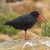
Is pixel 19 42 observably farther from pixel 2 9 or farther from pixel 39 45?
pixel 2 9

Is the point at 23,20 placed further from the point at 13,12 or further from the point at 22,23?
the point at 13,12

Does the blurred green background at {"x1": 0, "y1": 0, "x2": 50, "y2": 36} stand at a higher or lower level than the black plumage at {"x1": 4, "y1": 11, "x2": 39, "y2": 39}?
lower

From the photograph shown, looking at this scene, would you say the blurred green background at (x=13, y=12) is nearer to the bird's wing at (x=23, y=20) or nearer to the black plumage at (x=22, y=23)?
the bird's wing at (x=23, y=20)

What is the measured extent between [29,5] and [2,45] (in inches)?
699

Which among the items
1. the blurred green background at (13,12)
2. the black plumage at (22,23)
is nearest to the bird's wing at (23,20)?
the black plumage at (22,23)

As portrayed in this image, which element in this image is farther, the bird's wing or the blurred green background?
the blurred green background

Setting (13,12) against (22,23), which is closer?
(22,23)

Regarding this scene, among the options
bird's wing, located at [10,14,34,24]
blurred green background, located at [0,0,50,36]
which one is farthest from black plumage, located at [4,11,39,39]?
blurred green background, located at [0,0,50,36]

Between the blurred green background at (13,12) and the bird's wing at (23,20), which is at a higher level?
the bird's wing at (23,20)

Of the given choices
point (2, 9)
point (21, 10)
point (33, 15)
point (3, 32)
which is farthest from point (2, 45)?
point (21, 10)

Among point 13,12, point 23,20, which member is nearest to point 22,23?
point 23,20

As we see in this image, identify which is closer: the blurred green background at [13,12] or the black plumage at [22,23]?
the black plumage at [22,23]

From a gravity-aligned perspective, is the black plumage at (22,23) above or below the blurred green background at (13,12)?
above

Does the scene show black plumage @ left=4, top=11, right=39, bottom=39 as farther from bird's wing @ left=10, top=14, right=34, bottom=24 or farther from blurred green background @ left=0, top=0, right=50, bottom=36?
blurred green background @ left=0, top=0, right=50, bottom=36
